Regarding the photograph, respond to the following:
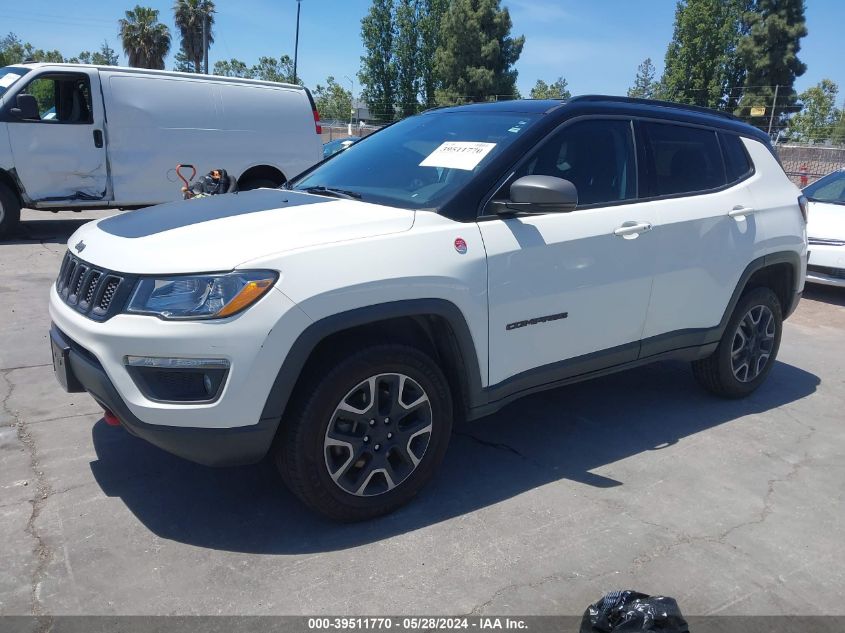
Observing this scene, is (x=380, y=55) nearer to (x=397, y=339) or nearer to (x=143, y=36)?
(x=143, y=36)

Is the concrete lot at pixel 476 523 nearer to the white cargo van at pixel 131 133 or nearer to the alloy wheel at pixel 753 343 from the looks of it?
the alloy wheel at pixel 753 343

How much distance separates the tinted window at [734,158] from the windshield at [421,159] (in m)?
1.56

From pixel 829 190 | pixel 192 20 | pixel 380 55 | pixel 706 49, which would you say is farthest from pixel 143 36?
pixel 829 190

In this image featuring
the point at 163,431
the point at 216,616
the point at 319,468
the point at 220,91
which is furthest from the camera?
the point at 220,91

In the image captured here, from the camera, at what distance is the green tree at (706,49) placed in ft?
168

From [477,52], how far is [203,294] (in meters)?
53.1

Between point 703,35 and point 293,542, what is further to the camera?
point 703,35

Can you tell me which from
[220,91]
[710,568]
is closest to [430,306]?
[710,568]

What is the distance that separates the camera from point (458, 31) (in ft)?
171

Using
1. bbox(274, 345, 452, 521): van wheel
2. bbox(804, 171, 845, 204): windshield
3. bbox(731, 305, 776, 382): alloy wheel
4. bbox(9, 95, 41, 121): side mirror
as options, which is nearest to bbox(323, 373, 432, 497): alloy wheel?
bbox(274, 345, 452, 521): van wheel

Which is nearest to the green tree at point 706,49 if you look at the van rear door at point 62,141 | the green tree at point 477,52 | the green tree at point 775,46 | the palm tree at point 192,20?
the green tree at point 775,46

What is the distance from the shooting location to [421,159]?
386 cm

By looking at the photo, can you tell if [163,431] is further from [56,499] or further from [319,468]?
[56,499]

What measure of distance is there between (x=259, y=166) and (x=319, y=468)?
913 cm
